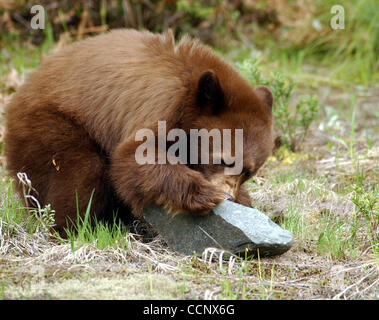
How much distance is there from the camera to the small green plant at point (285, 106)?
7.09 m

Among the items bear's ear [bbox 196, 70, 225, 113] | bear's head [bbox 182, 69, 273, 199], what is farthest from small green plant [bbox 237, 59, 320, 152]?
bear's ear [bbox 196, 70, 225, 113]

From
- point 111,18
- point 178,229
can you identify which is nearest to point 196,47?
point 178,229

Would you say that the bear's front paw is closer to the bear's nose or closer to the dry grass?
the bear's nose

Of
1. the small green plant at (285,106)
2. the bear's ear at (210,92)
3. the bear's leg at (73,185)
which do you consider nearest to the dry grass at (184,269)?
the bear's leg at (73,185)

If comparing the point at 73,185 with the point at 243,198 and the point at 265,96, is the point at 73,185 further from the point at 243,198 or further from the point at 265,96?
the point at 265,96

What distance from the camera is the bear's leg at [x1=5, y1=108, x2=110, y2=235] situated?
15.9ft

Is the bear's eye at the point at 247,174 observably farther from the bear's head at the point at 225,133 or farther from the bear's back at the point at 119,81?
the bear's back at the point at 119,81

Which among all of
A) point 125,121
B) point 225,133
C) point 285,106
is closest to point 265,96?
point 225,133

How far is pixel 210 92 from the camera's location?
14.7 ft

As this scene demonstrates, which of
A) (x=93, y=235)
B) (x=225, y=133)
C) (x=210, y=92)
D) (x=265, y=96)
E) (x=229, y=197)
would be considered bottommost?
(x=93, y=235)

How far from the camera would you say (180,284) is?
3.91 m

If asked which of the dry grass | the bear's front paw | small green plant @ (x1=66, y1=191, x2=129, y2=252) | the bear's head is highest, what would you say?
the bear's head

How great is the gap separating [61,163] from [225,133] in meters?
1.32
